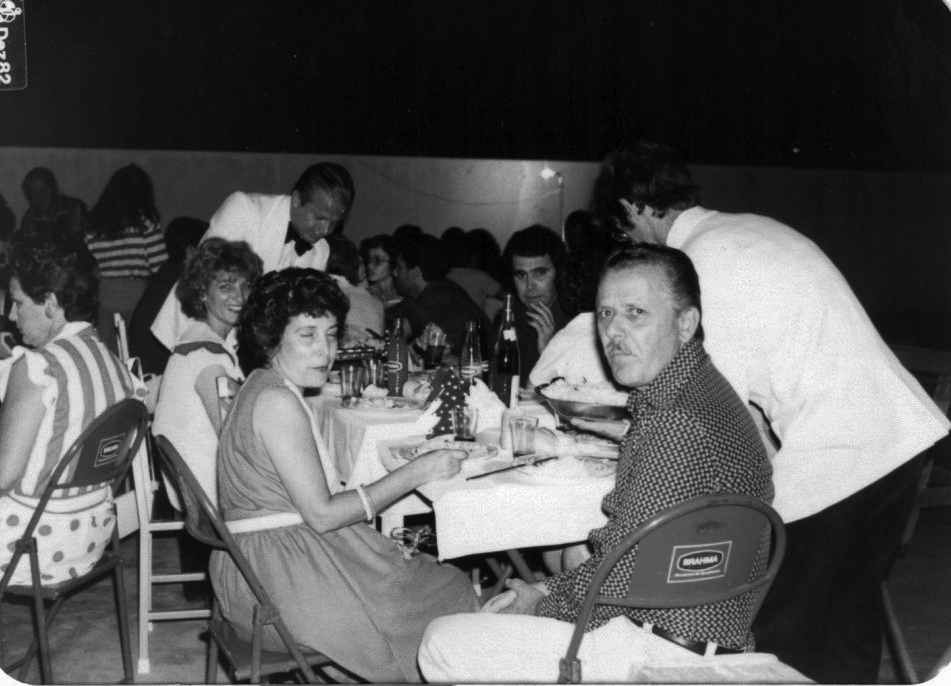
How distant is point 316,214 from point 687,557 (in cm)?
292

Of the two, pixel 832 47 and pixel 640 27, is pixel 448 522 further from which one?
pixel 832 47

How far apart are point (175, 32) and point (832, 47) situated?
5.92 metres

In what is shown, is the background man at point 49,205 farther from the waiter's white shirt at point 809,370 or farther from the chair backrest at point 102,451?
the waiter's white shirt at point 809,370

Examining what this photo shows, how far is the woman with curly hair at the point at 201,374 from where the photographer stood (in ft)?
9.78

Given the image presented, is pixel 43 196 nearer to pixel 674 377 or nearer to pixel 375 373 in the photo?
pixel 375 373

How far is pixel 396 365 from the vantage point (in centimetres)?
330

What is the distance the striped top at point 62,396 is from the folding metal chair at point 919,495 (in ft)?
7.35

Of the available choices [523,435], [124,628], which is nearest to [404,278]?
[124,628]

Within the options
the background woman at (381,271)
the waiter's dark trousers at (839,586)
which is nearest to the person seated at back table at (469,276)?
the background woman at (381,271)

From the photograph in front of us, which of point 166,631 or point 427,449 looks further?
point 166,631

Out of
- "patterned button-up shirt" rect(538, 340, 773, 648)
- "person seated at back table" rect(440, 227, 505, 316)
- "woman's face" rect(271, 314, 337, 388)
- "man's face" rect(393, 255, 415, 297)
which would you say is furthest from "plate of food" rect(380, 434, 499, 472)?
"person seated at back table" rect(440, 227, 505, 316)

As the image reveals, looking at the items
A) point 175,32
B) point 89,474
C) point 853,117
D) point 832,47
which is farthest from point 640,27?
point 89,474

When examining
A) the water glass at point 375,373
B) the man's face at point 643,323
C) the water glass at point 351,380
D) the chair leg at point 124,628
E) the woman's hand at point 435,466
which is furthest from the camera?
the water glass at point 375,373

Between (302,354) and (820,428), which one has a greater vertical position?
(302,354)
